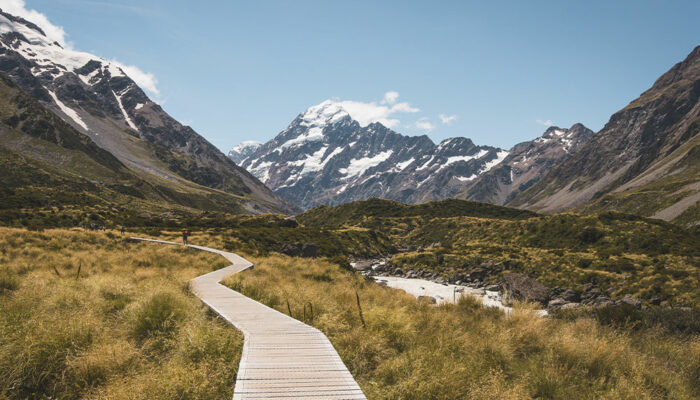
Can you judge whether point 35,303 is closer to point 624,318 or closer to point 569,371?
point 569,371

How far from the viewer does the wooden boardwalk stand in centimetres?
555

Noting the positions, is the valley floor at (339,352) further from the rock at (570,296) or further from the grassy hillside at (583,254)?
the grassy hillside at (583,254)

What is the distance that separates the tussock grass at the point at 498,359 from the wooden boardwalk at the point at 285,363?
2.66 feet

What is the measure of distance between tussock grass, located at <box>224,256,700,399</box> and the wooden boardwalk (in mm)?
811

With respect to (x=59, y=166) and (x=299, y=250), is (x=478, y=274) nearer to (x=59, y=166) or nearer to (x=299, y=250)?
(x=299, y=250)

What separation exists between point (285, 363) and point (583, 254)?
49531mm

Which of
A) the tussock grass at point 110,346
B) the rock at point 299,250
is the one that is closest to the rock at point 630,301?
the tussock grass at point 110,346

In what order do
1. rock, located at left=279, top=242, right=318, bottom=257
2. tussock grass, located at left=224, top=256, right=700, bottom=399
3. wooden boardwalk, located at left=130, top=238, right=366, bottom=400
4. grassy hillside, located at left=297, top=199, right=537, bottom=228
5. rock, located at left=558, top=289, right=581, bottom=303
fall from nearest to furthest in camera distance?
1. wooden boardwalk, located at left=130, top=238, right=366, bottom=400
2. tussock grass, located at left=224, top=256, right=700, bottom=399
3. rock, located at left=558, top=289, right=581, bottom=303
4. rock, located at left=279, top=242, right=318, bottom=257
5. grassy hillside, located at left=297, top=199, right=537, bottom=228

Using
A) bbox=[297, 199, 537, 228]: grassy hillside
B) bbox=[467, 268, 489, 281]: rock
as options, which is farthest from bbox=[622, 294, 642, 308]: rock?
bbox=[297, 199, 537, 228]: grassy hillside

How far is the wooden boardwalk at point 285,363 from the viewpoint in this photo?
219 inches

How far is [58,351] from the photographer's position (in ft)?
22.2

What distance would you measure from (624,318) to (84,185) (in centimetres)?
16389

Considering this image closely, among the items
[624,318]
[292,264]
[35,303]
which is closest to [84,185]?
[292,264]

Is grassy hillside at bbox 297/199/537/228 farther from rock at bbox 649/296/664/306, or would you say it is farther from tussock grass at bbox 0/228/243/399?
tussock grass at bbox 0/228/243/399
